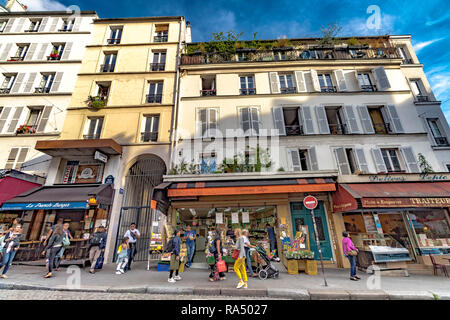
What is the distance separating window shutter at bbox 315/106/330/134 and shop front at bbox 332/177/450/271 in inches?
135

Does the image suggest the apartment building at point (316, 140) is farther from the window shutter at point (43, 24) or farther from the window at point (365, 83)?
the window shutter at point (43, 24)

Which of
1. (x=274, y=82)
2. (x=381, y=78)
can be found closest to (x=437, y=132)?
(x=381, y=78)

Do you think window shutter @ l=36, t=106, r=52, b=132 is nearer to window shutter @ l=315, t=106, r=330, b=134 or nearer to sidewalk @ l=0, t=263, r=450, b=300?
sidewalk @ l=0, t=263, r=450, b=300

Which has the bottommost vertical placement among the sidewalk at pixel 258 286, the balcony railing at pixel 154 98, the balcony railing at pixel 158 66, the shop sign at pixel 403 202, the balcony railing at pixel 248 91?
the sidewalk at pixel 258 286

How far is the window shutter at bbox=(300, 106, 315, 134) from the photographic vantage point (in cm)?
1052

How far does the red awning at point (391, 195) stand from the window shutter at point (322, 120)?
344 centimetres

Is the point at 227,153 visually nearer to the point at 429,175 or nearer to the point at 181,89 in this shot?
the point at 181,89

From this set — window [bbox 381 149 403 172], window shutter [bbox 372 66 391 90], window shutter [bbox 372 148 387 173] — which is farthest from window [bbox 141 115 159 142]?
window shutter [bbox 372 66 391 90]

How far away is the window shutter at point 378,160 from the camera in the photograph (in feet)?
31.6

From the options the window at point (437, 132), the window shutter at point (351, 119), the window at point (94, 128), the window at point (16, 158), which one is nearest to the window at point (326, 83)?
the window shutter at point (351, 119)

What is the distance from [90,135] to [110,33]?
863 cm

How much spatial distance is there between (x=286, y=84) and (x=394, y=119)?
650 centimetres

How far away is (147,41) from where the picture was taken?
44.1 feet

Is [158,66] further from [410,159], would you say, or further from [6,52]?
[410,159]
